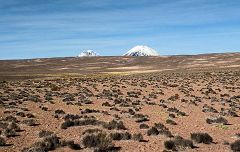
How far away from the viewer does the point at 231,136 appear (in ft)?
61.2

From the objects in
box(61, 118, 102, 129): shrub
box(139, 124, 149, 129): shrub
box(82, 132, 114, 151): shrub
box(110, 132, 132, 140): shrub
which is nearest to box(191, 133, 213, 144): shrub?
box(110, 132, 132, 140): shrub

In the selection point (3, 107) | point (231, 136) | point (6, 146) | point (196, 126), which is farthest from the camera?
point (3, 107)

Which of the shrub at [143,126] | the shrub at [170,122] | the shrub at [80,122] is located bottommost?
the shrub at [170,122]

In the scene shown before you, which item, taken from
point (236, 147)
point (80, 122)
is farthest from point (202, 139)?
point (80, 122)

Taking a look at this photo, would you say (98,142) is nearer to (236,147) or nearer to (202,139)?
(202,139)

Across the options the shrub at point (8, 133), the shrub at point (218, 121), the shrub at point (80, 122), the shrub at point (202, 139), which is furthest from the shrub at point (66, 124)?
the shrub at point (218, 121)

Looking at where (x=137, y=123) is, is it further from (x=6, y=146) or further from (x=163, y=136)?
(x=6, y=146)

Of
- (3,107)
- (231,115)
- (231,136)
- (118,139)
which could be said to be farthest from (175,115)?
(3,107)

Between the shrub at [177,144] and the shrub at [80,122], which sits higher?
the shrub at [177,144]

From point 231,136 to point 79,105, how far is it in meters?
16.6

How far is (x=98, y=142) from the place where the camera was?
15.7m

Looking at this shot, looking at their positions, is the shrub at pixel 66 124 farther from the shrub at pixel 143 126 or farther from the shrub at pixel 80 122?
the shrub at pixel 143 126

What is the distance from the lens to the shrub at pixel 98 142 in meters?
15.0

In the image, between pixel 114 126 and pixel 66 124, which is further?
pixel 66 124
